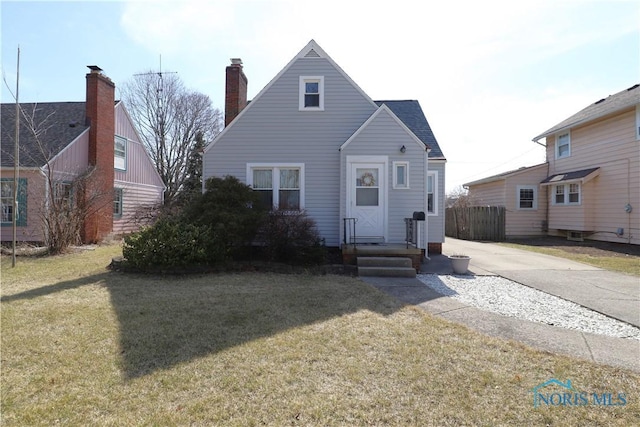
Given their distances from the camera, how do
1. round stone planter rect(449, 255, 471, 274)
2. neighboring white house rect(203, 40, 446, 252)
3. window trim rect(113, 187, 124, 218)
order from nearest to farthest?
round stone planter rect(449, 255, 471, 274) < neighboring white house rect(203, 40, 446, 252) < window trim rect(113, 187, 124, 218)

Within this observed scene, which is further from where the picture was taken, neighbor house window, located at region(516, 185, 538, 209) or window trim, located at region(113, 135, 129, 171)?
neighbor house window, located at region(516, 185, 538, 209)

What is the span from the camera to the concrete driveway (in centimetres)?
598

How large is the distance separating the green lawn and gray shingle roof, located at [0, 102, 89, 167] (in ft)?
34.7

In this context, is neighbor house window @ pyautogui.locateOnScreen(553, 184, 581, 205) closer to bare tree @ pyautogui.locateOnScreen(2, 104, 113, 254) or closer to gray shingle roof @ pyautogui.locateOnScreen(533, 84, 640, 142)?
gray shingle roof @ pyautogui.locateOnScreen(533, 84, 640, 142)

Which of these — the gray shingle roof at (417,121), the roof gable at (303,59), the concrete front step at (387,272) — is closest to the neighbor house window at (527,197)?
the gray shingle roof at (417,121)

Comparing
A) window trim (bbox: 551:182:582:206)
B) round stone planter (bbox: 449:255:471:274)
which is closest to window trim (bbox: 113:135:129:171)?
round stone planter (bbox: 449:255:471:274)

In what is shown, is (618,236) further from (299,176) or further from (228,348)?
(228,348)

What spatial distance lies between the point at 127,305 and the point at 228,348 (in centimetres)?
275

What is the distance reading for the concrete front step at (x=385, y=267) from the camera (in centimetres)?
823

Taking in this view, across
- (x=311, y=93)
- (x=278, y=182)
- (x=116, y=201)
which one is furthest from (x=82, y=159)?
(x=311, y=93)

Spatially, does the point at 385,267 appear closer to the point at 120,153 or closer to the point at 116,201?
the point at 116,201

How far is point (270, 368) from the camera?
348 centimetres

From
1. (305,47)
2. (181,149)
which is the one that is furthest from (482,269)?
(181,149)

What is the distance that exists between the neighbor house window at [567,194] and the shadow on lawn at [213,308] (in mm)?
15528
